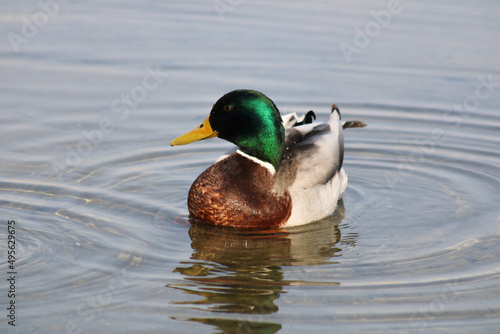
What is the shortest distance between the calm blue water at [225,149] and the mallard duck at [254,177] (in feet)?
0.51

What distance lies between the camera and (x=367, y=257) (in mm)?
5766

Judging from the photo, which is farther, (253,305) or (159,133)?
(159,133)

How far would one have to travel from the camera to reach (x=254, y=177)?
642cm

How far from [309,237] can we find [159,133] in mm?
2750

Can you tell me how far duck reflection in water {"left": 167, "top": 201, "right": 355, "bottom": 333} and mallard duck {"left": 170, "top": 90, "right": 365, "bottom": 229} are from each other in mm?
131

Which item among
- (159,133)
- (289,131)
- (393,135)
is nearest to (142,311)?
(289,131)

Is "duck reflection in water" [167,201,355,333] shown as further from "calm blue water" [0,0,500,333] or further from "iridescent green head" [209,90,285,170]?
"iridescent green head" [209,90,285,170]

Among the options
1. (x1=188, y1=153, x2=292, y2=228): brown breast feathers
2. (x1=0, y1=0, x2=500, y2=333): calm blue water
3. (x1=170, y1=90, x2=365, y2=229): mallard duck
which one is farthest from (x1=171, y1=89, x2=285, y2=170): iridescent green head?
(x1=0, y1=0, x2=500, y2=333): calm blue water

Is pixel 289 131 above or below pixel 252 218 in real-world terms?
above

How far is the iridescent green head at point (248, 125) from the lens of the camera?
629 centimetres

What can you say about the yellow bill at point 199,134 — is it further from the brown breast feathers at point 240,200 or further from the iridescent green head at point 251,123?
the brown breast feathers at point 240,200

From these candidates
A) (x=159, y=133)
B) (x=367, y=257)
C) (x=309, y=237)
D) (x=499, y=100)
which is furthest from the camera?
(x=499, y=100)

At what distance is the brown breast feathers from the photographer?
6.32 meters

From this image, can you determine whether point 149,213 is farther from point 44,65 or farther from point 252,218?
point 44,65
